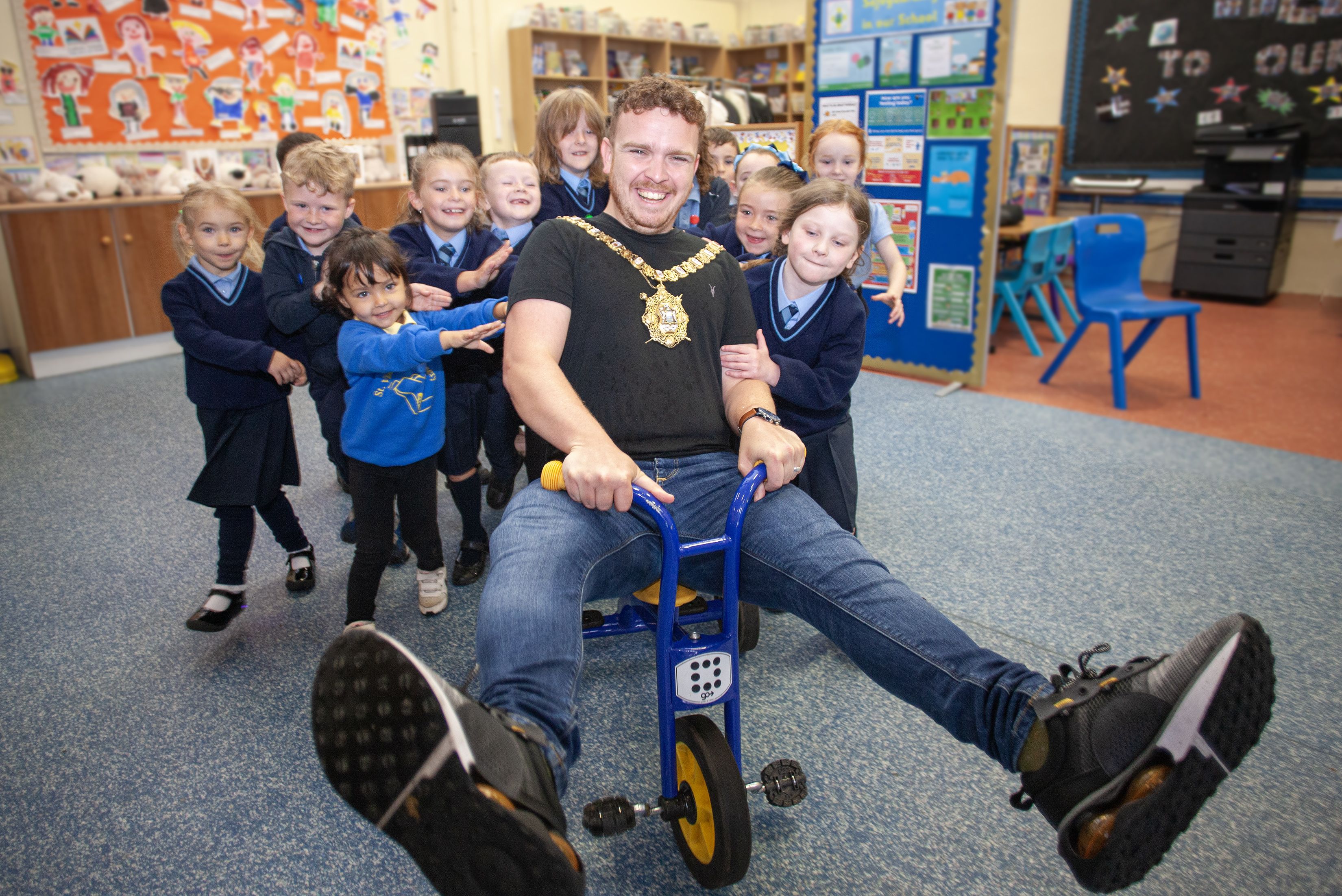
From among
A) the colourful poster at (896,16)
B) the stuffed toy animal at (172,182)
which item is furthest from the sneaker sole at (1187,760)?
the stuffed toy animal at (172,182)

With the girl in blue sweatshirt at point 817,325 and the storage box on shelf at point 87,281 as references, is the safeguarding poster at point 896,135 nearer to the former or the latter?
the girl in blue sweatshirt at point 817,325

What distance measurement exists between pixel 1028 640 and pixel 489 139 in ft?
21.0

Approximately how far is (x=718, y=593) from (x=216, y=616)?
1414 millimetres

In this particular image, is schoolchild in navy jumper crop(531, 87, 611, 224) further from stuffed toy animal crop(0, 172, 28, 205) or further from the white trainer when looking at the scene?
stuffed toy animal crop(0, 172, 28, 205)

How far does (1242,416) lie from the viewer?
12.0 ft

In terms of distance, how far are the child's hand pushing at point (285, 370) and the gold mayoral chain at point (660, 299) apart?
892mm

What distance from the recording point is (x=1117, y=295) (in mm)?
4066

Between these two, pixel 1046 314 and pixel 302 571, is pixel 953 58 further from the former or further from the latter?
pixel 302 571

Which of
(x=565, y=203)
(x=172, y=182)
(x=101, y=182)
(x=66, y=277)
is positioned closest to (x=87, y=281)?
(x=66, y=277)

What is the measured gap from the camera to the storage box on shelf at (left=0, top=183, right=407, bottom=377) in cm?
423

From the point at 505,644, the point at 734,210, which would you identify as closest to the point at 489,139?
the point at 734,210

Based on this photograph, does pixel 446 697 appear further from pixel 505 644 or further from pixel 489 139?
pixel 489 139

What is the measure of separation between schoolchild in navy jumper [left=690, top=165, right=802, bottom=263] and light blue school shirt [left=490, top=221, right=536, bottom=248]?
1.72ft

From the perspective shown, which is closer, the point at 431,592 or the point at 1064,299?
the point at 431,592
